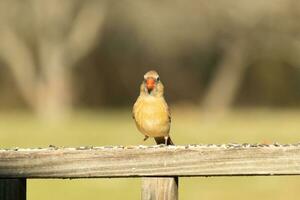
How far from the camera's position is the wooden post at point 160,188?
288 centimetres

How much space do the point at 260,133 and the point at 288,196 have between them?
9.86 m

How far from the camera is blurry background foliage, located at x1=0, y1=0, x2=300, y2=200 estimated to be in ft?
124

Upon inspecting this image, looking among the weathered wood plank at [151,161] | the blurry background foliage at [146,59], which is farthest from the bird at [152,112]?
the blurry background foliage at [146,59]

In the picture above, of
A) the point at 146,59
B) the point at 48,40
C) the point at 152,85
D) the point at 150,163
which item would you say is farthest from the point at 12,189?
the point at 146,59

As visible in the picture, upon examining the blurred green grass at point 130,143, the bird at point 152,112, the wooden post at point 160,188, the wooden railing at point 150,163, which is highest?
the blurred green grass at point 130,143

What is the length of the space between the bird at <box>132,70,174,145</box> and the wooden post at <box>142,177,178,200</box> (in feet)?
Answer: 9.36

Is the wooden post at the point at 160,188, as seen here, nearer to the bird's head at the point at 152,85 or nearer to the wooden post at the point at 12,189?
the wooden post at the point at 12,189

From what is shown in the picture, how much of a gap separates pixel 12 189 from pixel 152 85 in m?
3.10

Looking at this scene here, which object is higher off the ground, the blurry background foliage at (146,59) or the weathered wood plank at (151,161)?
the blurry background foliage at (146,59)

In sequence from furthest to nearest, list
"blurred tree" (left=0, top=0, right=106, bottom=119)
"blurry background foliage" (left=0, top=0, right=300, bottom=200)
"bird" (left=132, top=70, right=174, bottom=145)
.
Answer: "blurred tree" (left=0, top=0, right=106, bottom=119) → "blurry background foliage" (left=0, top=0, right=300, bottom=200) → "bird" (left=132, top=70, right=174, bottom=145)

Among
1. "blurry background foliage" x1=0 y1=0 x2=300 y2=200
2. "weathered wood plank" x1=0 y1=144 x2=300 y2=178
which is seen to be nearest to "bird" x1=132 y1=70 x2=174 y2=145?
"weathered wood plank" x1=0 y1=144 x2=300 y2=178

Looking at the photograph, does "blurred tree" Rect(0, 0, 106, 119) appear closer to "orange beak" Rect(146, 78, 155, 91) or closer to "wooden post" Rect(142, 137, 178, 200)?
"orange beak" Rect(146, 78, 155, 91)

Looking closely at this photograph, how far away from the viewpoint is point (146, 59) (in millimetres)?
47844

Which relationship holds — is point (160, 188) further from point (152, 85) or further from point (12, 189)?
point (152, 85)
